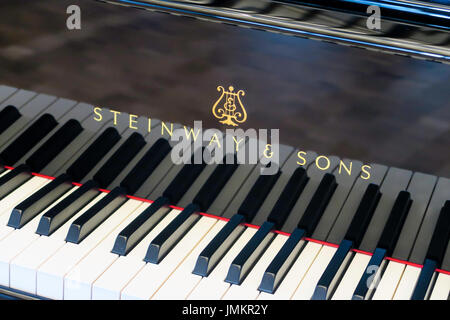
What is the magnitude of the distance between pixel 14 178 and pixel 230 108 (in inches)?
34.9

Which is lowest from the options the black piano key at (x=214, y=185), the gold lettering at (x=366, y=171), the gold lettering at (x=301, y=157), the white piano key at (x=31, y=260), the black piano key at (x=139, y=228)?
the white piano key at (x=31, y=260)

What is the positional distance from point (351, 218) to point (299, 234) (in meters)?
0.17

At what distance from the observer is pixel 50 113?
2.38m

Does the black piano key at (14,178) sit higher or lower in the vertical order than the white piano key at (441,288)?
lower

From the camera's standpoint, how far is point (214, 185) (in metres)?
2.22

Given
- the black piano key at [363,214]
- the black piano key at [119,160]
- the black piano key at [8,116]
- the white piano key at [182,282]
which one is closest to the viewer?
the white piano key at [182,282]

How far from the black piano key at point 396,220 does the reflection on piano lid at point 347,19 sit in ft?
1.47

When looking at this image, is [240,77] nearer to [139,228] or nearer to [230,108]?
[230,108]

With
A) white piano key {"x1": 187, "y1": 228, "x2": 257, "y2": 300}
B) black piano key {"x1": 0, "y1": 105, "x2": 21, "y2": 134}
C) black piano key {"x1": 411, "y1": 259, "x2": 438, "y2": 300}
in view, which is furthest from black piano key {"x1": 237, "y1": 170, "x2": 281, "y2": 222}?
black piano key {"x1": 0, "y1": 105, "x2": 21, "y2": 134}

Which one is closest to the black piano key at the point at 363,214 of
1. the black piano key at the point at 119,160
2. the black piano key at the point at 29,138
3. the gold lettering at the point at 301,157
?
the gold lettering at the point at 301,157

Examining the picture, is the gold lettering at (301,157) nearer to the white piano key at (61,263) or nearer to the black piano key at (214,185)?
the black piano key at (214,185)

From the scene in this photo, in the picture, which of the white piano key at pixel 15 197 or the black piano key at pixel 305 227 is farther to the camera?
the white piano key at pixel 15 197

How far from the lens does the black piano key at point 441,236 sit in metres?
1.98

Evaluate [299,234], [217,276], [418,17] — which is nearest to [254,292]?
[217,276]
